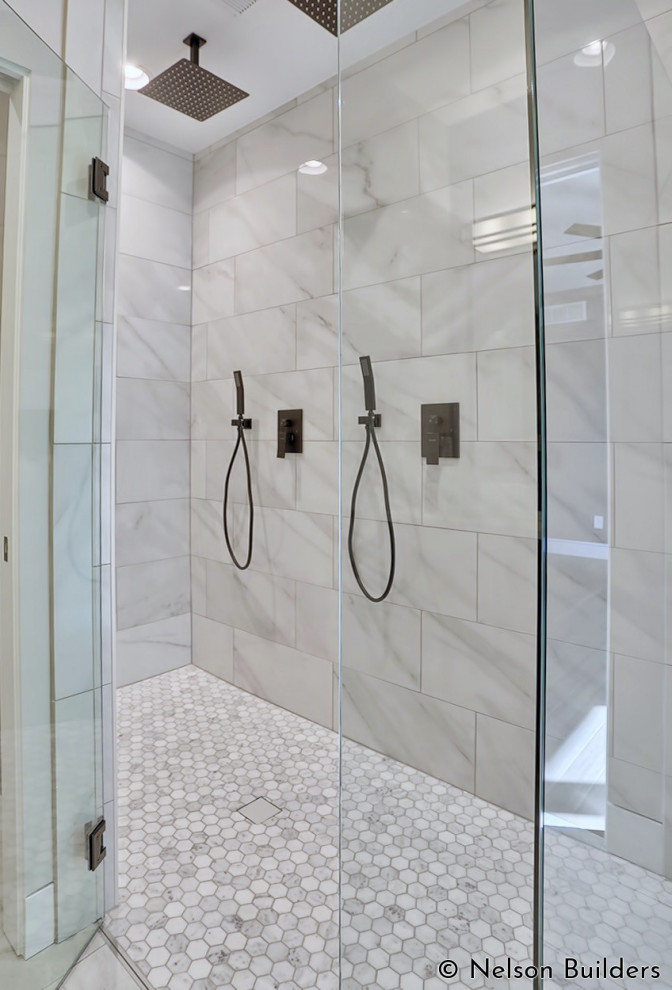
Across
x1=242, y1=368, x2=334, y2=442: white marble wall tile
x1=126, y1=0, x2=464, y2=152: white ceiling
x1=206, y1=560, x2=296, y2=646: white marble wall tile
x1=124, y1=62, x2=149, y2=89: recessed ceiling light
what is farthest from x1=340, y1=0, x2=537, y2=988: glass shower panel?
x1=124, y1=62, x2=149, y2=89: recessed ceiling light

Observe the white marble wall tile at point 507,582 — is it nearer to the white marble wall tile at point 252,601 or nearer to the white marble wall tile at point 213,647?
the white marble wall tile at point 252,601

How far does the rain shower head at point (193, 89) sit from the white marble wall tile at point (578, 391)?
2.04m

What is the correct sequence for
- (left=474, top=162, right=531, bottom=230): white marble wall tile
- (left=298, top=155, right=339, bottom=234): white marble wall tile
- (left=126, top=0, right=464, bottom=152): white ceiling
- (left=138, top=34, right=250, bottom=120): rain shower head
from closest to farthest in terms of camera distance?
(left=474, top=162, right=531, bottom=230): white marble wall tile, (left=126, top=0, right=464, bottom=152): white ceiling, (left=138, top=34, right=250, bottom=120): rain shower head, (left=298, top=155, right=339, bottom=234): white marble wall tile

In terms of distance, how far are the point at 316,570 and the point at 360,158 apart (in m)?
1.65

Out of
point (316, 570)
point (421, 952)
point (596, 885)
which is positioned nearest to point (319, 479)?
point (316, 570)

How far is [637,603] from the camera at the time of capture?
0.83m

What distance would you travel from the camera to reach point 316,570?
2400 mm

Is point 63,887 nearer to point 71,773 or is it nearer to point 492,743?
point 71,773

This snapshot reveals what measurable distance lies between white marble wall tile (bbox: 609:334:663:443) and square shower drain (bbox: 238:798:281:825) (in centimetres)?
158

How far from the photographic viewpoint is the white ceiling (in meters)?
1.90

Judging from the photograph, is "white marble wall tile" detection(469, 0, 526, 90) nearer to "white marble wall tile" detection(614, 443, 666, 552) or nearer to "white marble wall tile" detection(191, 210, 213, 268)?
"white marble wall tile" detection(614, 443, 666, 552)

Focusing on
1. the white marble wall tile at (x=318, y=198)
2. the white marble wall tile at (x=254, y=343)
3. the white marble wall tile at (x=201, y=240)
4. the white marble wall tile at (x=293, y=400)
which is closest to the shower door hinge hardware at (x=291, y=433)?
the white marble wall tile at (x=293, y=400)

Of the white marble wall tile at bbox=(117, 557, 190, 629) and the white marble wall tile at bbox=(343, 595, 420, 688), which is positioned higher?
the white marble wall tile at bbox=(343, 595, 420, 688)

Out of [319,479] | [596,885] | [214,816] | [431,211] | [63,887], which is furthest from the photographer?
[319,479]
